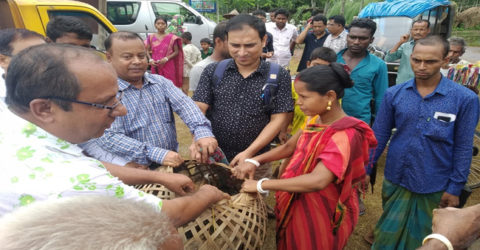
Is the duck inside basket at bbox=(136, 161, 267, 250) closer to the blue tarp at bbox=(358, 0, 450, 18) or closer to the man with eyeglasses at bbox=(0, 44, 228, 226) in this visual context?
the man with eyeglasses at bbox=(0, 44, 228, 226)

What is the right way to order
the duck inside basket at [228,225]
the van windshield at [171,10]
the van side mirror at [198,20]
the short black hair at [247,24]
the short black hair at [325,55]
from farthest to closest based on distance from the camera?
the van side mirror at [198,20] < the van windshield at [171,10] < the short black hair at [325,55] < the short black hair at [247,24] < the duck inside basket at [228,225]

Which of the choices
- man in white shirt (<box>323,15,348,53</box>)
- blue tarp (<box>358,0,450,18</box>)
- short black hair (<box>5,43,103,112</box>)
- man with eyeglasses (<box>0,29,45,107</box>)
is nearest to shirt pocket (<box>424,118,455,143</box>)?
short black hair (<box>5,43,103,112</box>)

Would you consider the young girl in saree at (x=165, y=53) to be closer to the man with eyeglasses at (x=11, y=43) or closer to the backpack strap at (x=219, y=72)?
the man with eyeglasses at (x=11, y=43)

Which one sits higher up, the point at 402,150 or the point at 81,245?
the point at 81,245

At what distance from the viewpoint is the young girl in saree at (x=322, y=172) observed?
1.49 meters

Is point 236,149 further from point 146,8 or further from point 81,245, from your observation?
point 146,8

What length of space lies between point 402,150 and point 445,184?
35cm

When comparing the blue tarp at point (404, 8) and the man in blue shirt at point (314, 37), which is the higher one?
the blue tarp at point (404, 8)

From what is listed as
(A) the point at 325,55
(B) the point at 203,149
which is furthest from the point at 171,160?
(A) the point at 325,55

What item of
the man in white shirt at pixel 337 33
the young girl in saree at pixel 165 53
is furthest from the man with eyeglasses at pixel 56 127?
the young girl in saree at pixel 165 53

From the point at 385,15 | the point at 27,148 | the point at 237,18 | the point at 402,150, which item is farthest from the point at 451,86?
the point at 385,15

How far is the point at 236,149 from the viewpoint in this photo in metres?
2.27

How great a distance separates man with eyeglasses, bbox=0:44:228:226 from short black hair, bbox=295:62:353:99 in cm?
Result: 92

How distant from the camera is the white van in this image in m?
8.66
